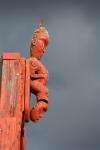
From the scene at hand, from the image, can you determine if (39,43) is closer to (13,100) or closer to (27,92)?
(27,92)

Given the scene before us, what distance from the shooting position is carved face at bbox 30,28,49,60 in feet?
29.2

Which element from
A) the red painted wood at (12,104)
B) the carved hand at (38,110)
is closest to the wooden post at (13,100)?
the red painted wood at (12,104)

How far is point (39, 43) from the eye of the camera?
9.03 meters

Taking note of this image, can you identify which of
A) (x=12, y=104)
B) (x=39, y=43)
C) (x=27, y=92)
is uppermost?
(x=39, y=43)

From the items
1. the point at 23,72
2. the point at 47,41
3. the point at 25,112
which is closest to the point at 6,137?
the point at 25,112

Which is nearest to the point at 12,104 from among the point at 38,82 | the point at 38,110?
the point at 38,110

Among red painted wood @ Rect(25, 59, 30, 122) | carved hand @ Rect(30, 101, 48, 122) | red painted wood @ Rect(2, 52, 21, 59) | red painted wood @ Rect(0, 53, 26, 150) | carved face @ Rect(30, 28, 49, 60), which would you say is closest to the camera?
red painted wood @ Rect(0, 53, 26, 150)

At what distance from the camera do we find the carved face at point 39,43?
8.89m

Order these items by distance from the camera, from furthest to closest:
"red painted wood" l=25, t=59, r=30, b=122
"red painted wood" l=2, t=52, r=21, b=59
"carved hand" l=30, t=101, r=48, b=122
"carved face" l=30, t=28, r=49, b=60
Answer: "carved face" l=30, t=28, r=49, b=60 → "carved hand" l=30, t=101, r=48, b=122 → "red painted wood" l=2, t=52, r=21, b=59 → "red painted wood" l=25, t=59, r=30, b=122

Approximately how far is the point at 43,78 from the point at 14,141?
5.37 ft

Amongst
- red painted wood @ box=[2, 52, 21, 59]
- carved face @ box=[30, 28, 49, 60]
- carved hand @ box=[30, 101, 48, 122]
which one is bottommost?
carved hand @ box=[30, 101, 48, 122]

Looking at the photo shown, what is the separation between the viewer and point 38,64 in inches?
333

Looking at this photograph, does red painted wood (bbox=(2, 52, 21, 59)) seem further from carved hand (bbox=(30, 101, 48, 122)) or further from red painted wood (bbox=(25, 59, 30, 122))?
carved hand (bbox=(30, 101, 48, 122))

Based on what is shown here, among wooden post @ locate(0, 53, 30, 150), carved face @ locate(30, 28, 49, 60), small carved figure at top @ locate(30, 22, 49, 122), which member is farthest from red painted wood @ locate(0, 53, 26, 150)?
carved face @ locate(30, 28, 49, 60)
